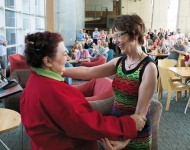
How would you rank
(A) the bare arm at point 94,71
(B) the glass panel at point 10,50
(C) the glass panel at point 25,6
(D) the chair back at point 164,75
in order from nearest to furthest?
(A) the bare arm at point 94,71 → (D) the chair back at point 164,75 → (B) the glass panel at point 10,50 → (C) the glass panel at point 25,6

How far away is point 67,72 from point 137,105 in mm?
561

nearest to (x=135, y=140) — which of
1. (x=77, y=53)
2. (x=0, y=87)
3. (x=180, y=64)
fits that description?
(x=0, y=87)

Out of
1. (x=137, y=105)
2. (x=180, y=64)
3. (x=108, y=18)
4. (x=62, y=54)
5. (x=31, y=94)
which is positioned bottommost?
(x=180, y=64)

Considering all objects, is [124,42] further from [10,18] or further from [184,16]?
[184,16]

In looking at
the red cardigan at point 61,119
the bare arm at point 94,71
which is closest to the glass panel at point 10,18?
the bare arm at point 94,71

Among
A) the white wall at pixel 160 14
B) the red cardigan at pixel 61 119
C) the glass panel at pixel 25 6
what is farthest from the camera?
the white wall at pixel 160 14

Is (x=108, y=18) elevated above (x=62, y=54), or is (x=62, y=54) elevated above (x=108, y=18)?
(x=108, y=18)

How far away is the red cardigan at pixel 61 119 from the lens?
1.01 meters

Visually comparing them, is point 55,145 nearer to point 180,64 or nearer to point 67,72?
point 67,72

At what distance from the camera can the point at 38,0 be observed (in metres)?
9.88

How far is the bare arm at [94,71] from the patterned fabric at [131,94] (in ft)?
0.45

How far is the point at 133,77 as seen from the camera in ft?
4.27

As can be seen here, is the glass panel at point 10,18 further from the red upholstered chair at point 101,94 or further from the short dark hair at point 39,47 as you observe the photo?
the short dark hair at point 39,47

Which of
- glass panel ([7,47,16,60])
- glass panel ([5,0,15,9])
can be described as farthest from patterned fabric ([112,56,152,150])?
glass panel ([7,47,16,60])
